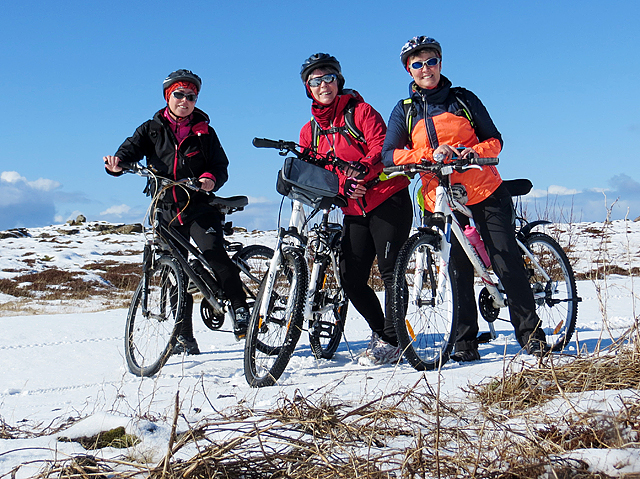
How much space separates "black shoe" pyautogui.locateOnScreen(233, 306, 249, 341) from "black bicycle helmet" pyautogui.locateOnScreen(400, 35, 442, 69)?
7.94ft

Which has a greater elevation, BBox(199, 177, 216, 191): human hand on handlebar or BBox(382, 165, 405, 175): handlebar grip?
BBox(199, 177, 216, 191): human hand on handlebar

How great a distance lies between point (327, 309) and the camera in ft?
13.8

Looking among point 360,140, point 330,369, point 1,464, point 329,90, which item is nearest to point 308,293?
point 330,369

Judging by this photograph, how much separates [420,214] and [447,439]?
2.64 meters

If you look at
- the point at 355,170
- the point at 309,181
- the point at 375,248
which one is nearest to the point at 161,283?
the point at 309,181

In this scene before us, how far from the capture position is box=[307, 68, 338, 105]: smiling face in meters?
4.12

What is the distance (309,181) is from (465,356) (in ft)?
6.10

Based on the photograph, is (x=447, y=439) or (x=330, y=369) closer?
(x=447, y=439)

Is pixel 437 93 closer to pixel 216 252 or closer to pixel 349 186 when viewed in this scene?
pixel 349 186

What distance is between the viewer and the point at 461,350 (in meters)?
4.35

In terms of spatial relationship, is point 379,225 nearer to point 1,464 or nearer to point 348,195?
point 348,195

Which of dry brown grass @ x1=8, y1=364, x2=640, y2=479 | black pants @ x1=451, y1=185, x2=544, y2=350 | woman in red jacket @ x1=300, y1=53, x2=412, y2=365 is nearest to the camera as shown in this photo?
dry brown grass @ x1=8, y1=364, x2=640, y2=479

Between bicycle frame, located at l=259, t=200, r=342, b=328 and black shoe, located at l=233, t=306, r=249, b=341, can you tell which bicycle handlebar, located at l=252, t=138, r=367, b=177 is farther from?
black shoe, located at l=233, t=306, r=249, b=341

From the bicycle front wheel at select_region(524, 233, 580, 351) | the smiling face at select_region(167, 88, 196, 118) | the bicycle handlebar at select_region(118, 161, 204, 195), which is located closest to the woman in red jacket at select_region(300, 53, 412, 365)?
the bicycle handlebar at select_region(118, 161, 204, 195)
